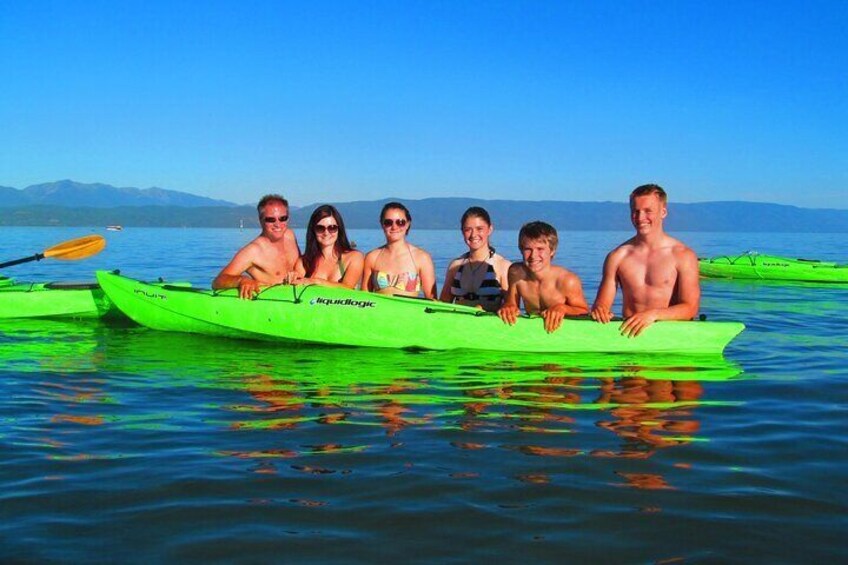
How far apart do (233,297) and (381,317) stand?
200cm

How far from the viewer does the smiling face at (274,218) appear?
28.3 ft

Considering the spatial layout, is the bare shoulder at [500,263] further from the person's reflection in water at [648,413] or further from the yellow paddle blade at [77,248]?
the yellow paddle blade at [77,248]

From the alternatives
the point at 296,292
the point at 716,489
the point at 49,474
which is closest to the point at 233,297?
the point at 296,292

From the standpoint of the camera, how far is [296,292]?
8.52 metres

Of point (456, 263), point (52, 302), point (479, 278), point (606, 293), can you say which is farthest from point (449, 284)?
point (52, 302)

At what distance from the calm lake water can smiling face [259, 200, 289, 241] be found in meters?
1.79

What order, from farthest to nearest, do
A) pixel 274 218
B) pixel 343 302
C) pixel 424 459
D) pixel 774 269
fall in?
pixel 774 269 → pixel 274 218 → pixel 343 302 → pixel 424 459

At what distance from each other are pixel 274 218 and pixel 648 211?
4216mm

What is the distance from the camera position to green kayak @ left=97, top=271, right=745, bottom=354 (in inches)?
295

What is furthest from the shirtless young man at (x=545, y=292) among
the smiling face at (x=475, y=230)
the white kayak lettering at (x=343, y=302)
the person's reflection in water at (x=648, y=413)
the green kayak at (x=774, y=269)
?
the green kayak at (x=774, y=269)

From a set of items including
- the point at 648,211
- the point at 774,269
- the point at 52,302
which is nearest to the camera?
the point at 648,211

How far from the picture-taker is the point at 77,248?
453 inches

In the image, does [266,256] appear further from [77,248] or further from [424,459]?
[424,459]

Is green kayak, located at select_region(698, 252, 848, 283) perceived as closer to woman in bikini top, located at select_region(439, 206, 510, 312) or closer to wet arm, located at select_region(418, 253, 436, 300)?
woman in bikini top, located at select_region(439, 206, 510, 312)
